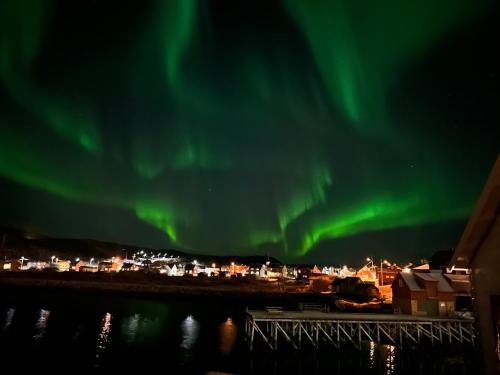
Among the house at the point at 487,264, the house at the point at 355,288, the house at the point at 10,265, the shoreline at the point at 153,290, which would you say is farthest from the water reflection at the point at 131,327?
the house at the point at 10,265

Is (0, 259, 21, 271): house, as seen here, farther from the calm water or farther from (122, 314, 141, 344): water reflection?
(122, 314, 141, 344): water reflection

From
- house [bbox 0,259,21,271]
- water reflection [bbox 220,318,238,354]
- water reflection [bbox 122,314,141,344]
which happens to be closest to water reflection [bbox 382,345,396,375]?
water reflection [bbox 220,318,238,354]

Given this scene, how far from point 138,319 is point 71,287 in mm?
56706

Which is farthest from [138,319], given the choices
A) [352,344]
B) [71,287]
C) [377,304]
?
[71,287]

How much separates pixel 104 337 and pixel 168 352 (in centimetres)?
1070

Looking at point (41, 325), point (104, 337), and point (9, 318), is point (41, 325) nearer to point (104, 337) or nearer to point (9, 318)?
point (9, 318)

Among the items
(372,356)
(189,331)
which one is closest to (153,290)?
(189,331)

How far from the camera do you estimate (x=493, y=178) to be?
7.30m

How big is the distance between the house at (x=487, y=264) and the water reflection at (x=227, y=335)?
32.2m

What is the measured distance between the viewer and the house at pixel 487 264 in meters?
7.53

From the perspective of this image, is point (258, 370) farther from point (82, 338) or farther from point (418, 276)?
point (418, 276)

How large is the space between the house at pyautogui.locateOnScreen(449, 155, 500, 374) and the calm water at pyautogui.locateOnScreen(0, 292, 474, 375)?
79.9 ft

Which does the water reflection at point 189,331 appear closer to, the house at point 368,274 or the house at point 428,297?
the house at point 428,297

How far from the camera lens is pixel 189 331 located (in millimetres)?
49000
